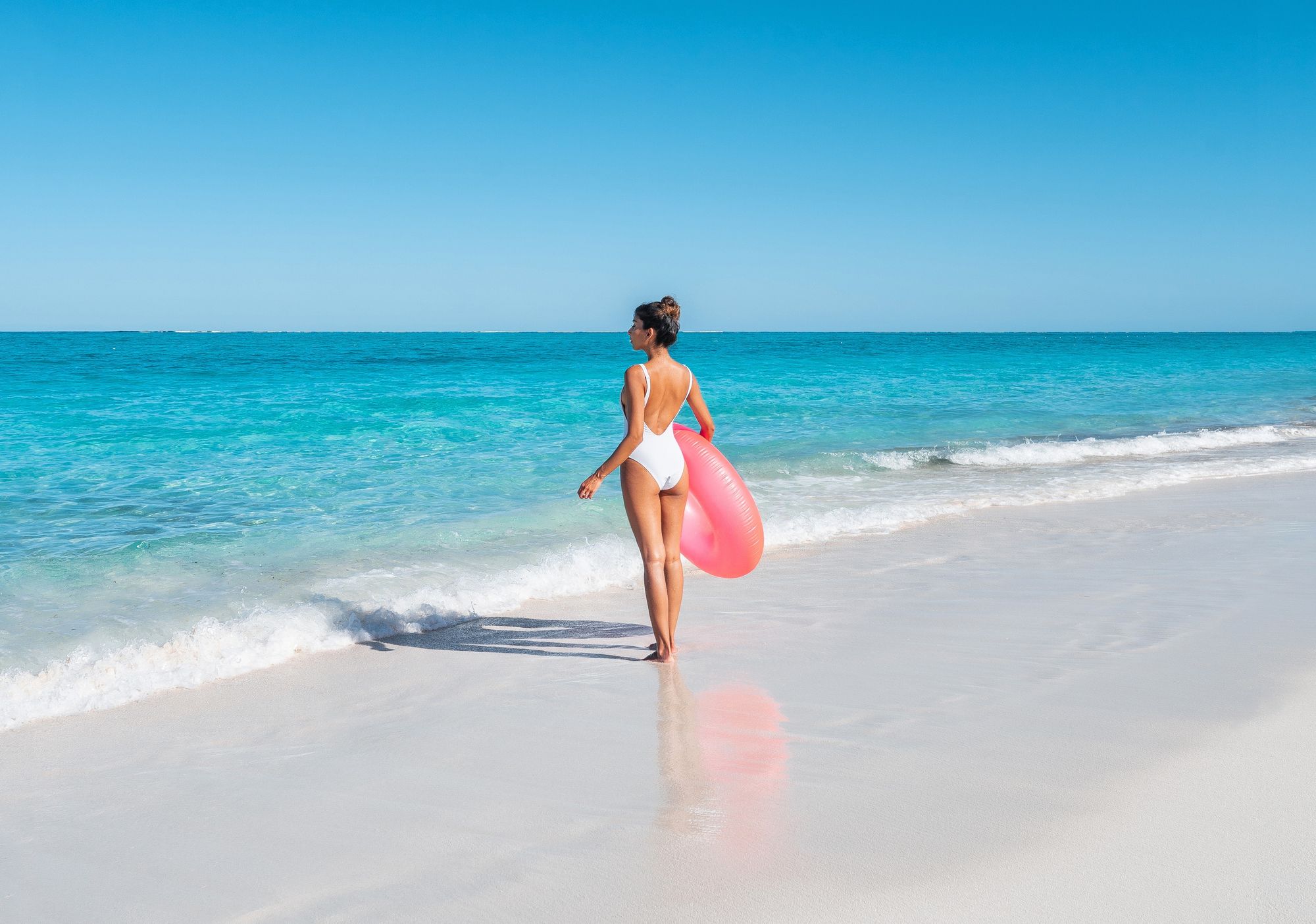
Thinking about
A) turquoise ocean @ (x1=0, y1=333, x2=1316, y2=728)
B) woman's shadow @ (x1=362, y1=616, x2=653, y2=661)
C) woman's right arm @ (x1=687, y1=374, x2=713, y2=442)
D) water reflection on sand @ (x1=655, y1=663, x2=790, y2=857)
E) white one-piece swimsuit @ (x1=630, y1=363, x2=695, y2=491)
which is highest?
woman's right arm @ (x1=687, y1=374, x2=713, y2=442)

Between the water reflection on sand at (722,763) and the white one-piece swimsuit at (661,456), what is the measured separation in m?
0.94

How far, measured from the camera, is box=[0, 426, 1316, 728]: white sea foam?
13.7 feet

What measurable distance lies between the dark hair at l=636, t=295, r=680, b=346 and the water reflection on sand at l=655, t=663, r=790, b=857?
62.8 inches

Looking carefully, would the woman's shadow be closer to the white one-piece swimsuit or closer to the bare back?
the white one-piece swimsuit

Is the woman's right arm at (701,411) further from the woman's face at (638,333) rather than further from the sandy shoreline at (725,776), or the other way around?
the sandy shoreline at (725,776)

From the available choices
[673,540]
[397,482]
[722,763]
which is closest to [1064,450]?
[397,482]

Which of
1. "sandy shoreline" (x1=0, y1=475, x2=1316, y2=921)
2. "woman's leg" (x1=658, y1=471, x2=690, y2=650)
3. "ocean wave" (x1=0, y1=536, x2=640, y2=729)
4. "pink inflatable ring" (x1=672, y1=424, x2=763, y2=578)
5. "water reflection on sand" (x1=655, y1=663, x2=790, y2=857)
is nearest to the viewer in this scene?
"sandy shoreline" (x1=0, y1=475, x2=1316, y2=921)

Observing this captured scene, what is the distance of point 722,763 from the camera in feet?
10.5

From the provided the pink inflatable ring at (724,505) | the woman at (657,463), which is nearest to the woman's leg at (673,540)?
the woman at (657,463)

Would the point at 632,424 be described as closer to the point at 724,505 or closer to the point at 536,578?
the point at 724,505

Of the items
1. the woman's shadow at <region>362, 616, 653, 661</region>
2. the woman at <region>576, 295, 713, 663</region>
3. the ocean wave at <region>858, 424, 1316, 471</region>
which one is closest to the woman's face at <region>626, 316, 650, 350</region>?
the woman at <region>576, 295, 713, 663</region>

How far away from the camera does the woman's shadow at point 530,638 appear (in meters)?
4.71

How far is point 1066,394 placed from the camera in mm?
23406

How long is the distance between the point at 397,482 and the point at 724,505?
6.11 metres
